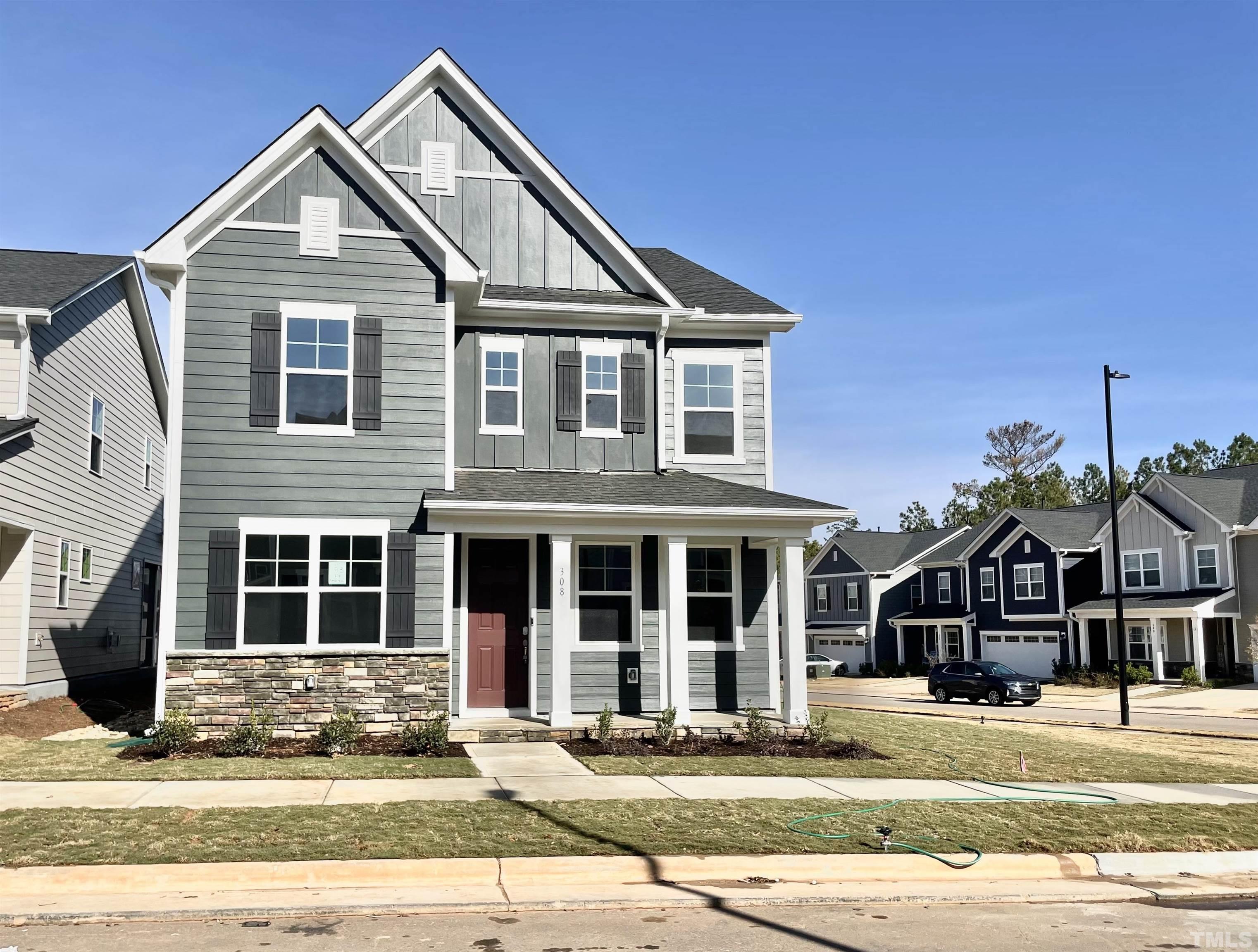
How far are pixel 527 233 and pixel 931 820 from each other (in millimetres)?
12569

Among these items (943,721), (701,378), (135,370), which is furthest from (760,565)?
(135,370)

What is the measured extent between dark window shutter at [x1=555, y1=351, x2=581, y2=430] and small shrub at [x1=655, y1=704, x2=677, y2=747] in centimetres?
541

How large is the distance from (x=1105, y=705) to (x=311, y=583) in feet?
95.4

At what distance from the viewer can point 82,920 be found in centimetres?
745

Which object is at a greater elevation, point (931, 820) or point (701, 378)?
point (701, 378)

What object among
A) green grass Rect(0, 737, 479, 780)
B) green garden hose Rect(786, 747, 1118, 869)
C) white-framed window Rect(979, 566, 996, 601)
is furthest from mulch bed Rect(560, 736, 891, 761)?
white-framed window Rect(979, 566, 996, 601)

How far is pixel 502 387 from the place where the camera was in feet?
59.9

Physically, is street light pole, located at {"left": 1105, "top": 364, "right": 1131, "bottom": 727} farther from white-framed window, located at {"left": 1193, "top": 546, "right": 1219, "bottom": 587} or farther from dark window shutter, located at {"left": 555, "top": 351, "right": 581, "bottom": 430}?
white-framed window, located at {"left": 1193, "top": 546, "right": 1219, "bottom": 587}

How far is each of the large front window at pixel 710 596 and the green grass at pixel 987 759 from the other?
258 cm

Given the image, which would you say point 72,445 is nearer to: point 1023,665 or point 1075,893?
point 1075,893

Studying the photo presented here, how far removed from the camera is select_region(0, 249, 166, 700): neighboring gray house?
59.9ft

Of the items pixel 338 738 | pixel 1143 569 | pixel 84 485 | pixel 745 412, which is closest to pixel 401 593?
pixel 338 738

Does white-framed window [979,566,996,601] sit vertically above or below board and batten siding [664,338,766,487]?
below

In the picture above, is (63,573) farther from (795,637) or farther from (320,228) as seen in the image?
(795,637)
